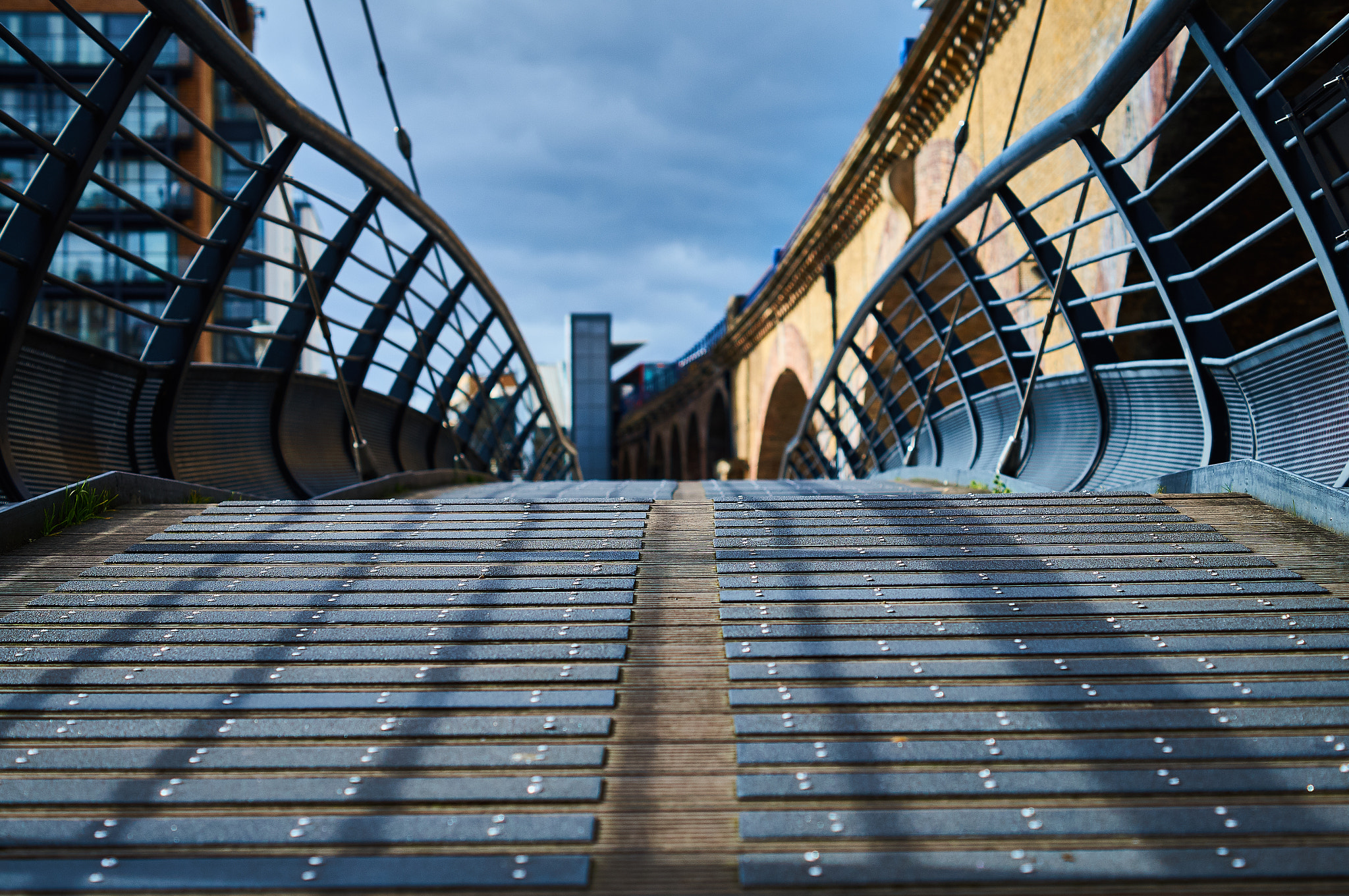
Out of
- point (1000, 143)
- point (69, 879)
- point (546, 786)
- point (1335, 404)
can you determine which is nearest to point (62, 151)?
point (69, 879)

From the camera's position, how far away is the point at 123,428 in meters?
5.65

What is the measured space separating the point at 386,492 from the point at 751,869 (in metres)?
6.95

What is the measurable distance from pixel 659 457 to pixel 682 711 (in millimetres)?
42940

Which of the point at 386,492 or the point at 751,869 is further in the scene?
the point at 386,492

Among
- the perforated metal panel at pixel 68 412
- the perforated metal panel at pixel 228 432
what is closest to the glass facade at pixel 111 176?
the perforated metal panel at pixel 228 432

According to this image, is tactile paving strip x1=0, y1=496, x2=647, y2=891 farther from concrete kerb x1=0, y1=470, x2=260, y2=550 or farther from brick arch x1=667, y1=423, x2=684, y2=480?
brick arch x1=667, y1=423, x2=684, y2=480

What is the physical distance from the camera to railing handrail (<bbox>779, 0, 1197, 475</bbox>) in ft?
15.5

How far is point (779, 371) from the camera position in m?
22.8

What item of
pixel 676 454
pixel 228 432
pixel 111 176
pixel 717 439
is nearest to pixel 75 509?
pixel 228 432

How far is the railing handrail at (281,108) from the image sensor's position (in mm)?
5238

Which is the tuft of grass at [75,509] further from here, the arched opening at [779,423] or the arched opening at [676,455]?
the arched opening at [676,455]

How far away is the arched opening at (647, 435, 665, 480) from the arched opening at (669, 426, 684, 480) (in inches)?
67.9

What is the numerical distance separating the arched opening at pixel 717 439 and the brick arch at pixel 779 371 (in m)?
5.61

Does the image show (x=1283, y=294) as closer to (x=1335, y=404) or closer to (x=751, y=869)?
(x=1335, y=404)
